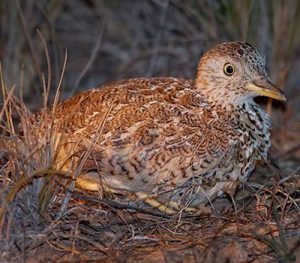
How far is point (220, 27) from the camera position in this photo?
689 cm

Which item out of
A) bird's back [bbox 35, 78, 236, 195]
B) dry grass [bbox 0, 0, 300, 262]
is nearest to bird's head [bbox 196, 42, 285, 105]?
bird's back [bbox 35, 78, 236, 195]

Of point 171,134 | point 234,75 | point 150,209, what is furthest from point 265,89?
point 150,209

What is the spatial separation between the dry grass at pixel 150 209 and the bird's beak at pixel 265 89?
1.47ft

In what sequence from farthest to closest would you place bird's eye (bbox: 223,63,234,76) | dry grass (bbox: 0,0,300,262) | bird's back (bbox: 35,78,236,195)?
bird's eye (bbox: 223,63,234,76)
bird's back (bbox: 35,78,236,195)
dry grass (bbox: 0,0,300,262)

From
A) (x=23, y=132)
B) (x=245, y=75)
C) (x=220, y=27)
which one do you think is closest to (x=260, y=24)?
(x=220, y=27)

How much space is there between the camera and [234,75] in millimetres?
5426

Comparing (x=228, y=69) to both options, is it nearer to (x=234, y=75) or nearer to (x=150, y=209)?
(x=234, y=75)

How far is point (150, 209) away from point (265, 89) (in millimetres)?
1028

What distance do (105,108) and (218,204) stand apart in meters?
1.05

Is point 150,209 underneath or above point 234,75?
underneath

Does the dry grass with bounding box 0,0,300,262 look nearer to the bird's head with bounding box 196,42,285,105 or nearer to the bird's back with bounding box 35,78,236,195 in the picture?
the bird's back with bounding box 35,78,236,195

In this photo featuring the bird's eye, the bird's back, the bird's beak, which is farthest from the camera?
the bird's eye

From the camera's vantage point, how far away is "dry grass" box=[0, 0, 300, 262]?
4.54m

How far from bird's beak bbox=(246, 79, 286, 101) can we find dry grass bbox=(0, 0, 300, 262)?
0.45m
